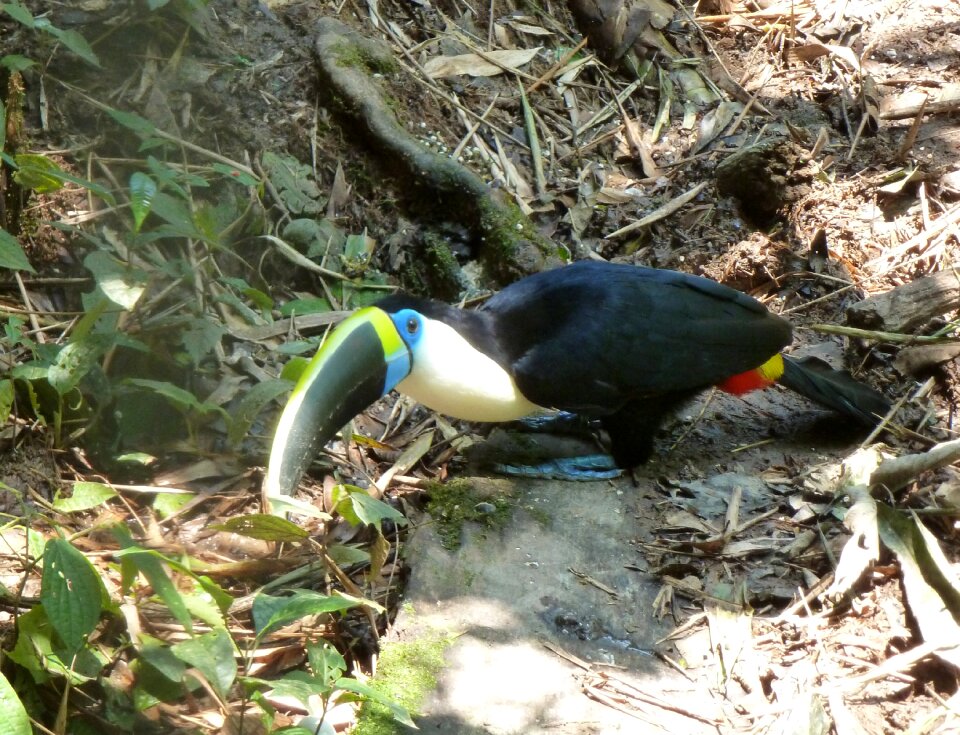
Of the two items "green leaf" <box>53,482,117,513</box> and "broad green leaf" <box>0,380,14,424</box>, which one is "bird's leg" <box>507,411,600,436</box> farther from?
"broad green leaf" <box>0,380,14,424</box>

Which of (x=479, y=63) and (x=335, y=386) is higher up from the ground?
(x=479, y=63)

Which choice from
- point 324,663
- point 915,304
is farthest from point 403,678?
point 915,304

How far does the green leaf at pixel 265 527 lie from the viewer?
2.80 meters

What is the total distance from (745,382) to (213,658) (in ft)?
8.99

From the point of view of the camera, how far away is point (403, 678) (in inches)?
115

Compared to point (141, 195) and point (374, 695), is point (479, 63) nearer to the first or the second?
point (141, 195)

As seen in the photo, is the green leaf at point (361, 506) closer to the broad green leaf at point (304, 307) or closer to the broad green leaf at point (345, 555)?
the broad green leaf at point (345, 555)

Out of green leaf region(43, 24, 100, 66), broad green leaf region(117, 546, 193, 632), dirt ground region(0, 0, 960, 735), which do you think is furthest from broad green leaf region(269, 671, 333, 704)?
green leaf region(43, 24, 100, 66)

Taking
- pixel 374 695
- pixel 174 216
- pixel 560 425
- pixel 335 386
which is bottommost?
pixel 560 425

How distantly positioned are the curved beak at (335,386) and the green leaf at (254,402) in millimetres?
290

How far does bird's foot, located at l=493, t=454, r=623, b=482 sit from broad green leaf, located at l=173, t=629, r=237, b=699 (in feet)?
6.13

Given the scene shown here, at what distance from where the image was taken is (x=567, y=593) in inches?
134

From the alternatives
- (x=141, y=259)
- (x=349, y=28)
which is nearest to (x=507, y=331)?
(x=141, y=259)

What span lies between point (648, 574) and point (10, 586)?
2.11 metres
